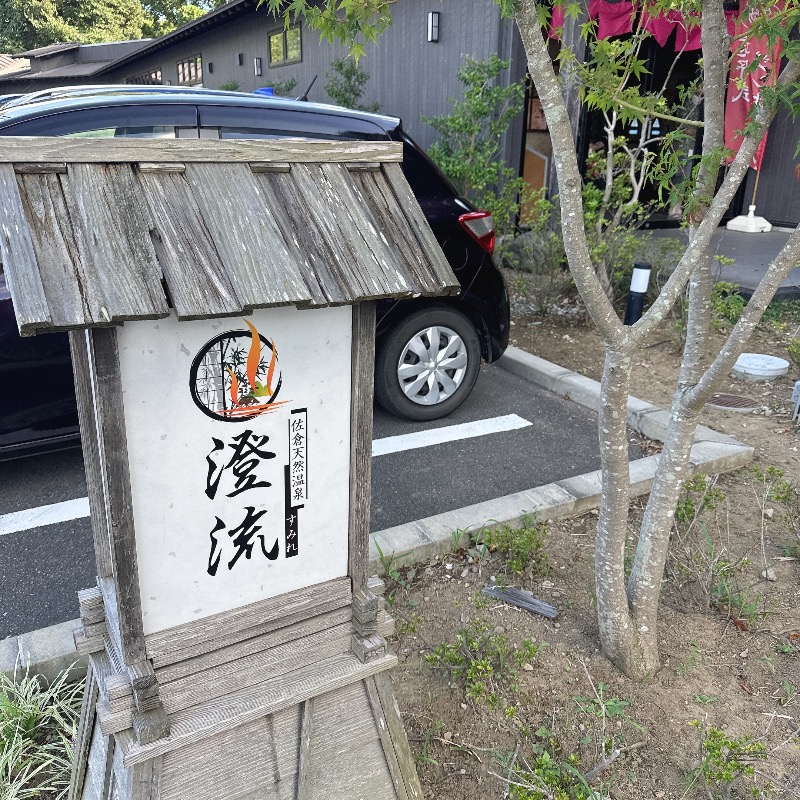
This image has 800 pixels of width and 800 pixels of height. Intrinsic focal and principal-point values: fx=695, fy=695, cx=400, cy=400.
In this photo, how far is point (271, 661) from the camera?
1.77 metres

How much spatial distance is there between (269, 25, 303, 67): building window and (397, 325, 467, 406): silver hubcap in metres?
10.2

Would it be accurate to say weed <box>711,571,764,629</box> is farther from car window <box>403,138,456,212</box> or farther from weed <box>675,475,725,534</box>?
car window <box>403,138,456,212</box>

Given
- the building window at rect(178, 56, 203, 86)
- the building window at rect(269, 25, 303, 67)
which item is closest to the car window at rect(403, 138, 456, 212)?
the building window at rect(269, 25, 303, 67)

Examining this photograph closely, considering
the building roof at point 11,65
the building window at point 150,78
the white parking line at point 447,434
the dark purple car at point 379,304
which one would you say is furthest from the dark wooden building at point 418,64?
the building roof at point 11,65

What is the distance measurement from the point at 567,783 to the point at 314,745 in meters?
0.76

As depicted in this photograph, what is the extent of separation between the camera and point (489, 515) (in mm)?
3166

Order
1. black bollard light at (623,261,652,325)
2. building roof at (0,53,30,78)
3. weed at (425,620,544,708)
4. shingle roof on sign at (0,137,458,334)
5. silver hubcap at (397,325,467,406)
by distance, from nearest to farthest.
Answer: shingle roof on sign at (0,137,458,334)
weed at (425,620,544,708)
silver hubcap at (397,325,467,406)
black bollard light at (623,261,652,325)
building roof at (0,53,30,78)

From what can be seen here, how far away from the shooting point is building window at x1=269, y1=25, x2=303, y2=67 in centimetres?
1247

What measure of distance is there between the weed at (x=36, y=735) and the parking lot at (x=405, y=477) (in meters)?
0.41

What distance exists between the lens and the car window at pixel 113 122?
10.2 ft

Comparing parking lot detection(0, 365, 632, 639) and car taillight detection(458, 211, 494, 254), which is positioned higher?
car taillight detection(458, 211, 494, 254)

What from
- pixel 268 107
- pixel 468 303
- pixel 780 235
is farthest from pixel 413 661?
pixel 780 235

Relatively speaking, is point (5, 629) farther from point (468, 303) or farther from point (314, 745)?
point (468, 303)

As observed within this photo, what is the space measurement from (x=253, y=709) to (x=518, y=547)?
1.47m
